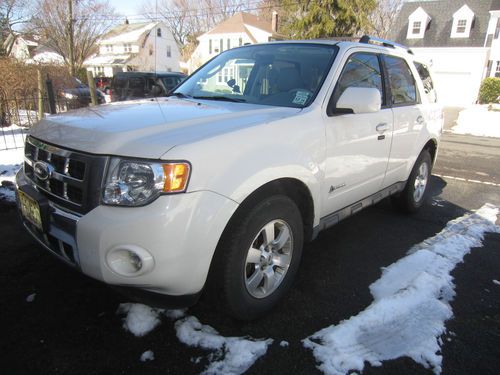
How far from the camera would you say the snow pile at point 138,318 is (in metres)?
2.47

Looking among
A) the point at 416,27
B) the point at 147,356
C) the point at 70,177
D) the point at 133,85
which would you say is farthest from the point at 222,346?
the point at 416,27

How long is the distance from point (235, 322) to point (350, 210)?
1.44 metres

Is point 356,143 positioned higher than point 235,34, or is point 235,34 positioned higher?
point 235,34

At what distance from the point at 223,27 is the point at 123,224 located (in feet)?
149

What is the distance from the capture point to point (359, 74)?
3309 mm

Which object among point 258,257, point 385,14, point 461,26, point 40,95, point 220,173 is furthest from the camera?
point 385,14

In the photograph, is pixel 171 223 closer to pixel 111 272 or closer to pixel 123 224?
pixel 123 224

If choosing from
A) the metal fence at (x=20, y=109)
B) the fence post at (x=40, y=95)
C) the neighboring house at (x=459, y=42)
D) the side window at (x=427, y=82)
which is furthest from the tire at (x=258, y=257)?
the neighboring house at (x=459, y=42)

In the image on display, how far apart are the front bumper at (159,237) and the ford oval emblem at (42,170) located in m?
0.30

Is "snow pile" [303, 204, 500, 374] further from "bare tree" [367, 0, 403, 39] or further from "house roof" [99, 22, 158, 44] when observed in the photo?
"house roof" [99, 22, 158, 44]

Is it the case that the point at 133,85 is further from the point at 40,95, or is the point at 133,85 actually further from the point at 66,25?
the point at 66,25

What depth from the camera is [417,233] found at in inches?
166

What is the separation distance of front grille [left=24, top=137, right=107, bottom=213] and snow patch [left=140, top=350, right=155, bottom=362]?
36.1 inches

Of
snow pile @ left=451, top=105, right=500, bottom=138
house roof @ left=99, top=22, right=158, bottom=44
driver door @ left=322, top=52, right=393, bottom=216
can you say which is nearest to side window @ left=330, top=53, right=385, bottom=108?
driver door @ left=322, top=52, right=393, bottom=216
